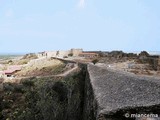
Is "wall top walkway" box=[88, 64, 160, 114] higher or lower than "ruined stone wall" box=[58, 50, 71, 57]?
higher

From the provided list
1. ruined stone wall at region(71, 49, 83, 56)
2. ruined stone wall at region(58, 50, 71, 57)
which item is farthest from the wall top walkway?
ruined stone wall at region(58, 50, 71, 57)

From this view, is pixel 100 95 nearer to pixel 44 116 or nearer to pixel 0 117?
pixel 44 116

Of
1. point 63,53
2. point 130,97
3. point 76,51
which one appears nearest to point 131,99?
point 130,97

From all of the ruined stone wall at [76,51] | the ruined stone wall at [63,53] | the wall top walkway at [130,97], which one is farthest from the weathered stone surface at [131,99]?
the ruined stone wall at [63,53]

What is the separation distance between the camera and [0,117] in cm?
2338

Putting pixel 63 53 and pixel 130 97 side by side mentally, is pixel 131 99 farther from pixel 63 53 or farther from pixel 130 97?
pixel 63 53

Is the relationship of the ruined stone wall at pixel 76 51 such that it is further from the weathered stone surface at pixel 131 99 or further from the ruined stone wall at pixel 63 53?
the weathered stone surface at pixel 131 99

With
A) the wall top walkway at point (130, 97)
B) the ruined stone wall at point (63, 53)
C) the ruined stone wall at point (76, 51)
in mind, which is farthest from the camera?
the ruined stone wall at point (63, 53)

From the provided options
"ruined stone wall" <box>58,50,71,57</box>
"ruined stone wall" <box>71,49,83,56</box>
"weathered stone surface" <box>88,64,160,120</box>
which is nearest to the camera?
"weathered stone surface" <box>88,64,160,120</box>

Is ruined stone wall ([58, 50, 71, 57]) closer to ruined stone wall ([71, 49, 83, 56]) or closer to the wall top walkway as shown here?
ruined stone wall ([71, 49, 83, 56])

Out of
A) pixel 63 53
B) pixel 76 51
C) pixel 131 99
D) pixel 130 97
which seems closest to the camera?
pixel 131 99

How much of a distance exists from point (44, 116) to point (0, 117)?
10549 millimetres

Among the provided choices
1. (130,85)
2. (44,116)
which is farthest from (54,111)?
(130,85)

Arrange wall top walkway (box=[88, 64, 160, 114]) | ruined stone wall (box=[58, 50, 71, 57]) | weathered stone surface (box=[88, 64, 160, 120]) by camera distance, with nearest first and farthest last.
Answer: weathered stone surface (box=[88, 64, 160, 120]), wall top walkway (box=[88, 64, 160, 114]), ruined stone wall (box=[58, 50, 71, 57])
